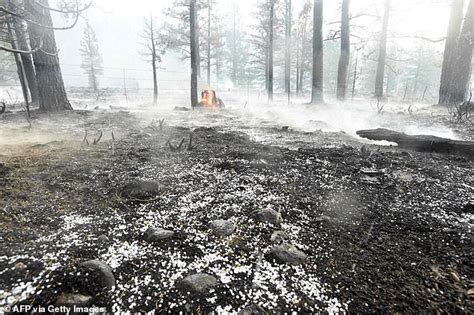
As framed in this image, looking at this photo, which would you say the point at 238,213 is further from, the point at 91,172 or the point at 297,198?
the point at 91,172

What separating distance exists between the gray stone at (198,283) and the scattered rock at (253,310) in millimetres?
264

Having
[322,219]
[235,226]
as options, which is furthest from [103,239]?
[322,219]

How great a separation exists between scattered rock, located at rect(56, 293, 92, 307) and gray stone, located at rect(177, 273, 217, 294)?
0.51m

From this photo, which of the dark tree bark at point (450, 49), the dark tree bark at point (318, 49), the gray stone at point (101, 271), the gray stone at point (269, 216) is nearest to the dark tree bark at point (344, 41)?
the dark tree bark at point (318, 49)

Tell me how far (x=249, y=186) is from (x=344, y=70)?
481 inches

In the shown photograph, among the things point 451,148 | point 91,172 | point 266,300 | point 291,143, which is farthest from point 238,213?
point 451,148

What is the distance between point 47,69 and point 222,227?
9767mm

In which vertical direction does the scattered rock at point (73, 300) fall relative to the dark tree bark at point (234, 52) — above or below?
below

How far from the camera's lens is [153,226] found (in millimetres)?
2289

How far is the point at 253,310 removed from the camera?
4.78 feet

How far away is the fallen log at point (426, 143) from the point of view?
4277mm

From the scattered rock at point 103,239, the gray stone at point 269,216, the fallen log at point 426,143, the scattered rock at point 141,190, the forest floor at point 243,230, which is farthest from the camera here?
the fallen log at point 426,143

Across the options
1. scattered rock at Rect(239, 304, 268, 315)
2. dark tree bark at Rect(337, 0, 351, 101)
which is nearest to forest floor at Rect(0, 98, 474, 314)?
scattered rock at Rect(239, 304, 268, 315)

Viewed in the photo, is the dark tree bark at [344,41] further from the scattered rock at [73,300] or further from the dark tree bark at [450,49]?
the scattered rock at [73,300]
